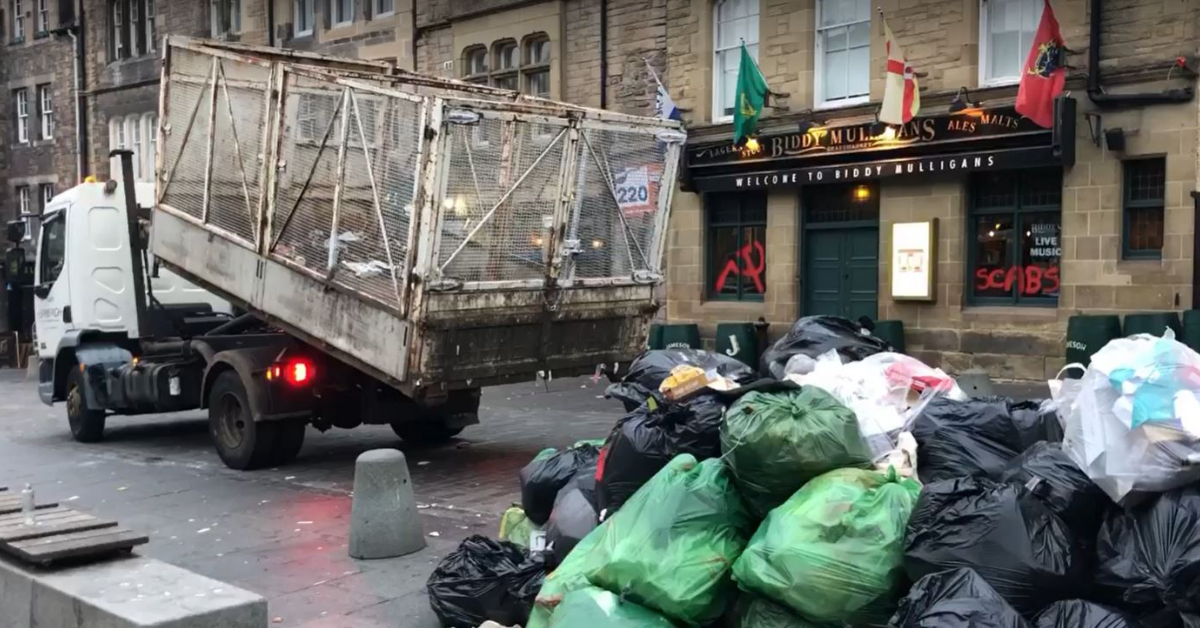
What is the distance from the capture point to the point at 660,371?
712 centimetres

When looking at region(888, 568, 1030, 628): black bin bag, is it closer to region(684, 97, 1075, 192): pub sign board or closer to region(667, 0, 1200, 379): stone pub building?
region(667, 0, 1200, 379): stone pub building

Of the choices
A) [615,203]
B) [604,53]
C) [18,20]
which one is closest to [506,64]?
[604,53]

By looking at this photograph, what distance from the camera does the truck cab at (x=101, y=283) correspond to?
1174 centimetres

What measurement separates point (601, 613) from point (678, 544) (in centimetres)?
42

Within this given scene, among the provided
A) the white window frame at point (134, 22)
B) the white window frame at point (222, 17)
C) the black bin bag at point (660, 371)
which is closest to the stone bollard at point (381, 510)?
the black bin bag at point (660, 371)

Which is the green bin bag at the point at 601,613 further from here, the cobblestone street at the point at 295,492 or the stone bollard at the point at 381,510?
the stone bollard at the point at 381,510

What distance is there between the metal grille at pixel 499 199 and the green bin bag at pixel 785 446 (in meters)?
4.00

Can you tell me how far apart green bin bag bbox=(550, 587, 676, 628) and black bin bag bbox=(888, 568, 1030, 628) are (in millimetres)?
967

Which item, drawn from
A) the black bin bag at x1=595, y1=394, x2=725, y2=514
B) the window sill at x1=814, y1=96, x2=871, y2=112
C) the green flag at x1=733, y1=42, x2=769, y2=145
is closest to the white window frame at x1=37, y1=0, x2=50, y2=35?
the green flag at x1=733, y1=42, x2=769, y2=145

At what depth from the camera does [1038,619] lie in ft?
12.5

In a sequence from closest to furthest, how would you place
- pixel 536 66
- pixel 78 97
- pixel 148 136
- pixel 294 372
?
1. pixel 294 372
2. pixel 536 66
3. pixel 148 136
4. pixel 78 97

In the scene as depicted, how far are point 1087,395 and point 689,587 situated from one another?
1747 millimetres

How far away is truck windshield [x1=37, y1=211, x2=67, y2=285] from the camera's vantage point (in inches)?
477

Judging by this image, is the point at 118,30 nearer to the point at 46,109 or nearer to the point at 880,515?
the point at 46,109
